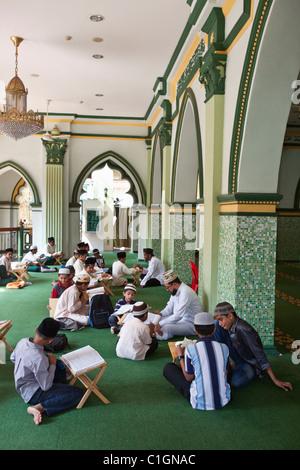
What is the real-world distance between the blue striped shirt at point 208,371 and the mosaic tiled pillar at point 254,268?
129 centimetres

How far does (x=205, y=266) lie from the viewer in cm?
522

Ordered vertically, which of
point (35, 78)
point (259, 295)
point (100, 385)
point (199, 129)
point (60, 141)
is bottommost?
point (100, 385)

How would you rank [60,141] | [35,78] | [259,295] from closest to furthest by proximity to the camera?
[259,295] → [35,78] → [60,141]

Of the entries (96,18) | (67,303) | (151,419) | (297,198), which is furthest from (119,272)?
(297,198)

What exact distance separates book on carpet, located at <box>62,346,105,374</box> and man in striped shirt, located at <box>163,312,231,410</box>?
2.43 feet

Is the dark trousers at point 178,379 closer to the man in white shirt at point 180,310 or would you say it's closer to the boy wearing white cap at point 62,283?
the man in white shirt at point 180,310

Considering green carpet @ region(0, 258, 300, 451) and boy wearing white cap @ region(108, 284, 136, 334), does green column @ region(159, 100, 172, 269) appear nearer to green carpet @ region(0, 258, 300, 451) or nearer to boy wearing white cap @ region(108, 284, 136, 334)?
boy wearing white cap @ region(108, 284, 136, 334)

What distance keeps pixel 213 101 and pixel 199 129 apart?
109 centimetres

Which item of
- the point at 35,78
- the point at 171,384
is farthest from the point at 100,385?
the point at 35,78

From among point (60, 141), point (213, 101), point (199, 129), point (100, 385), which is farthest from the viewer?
point (60, 141)

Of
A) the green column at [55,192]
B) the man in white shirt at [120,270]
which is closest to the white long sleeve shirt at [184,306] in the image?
the man in white shirt at [120,270]

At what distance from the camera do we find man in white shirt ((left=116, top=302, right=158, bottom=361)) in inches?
168

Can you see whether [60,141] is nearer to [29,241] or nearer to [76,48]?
[29,241]

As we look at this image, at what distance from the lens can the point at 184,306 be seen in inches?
199
